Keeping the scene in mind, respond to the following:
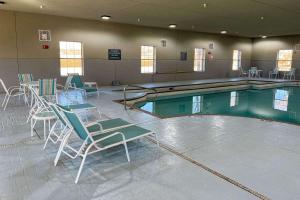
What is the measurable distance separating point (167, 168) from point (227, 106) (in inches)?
227

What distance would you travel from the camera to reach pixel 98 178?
7.59ft

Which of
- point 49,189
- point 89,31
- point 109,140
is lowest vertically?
point 49,189

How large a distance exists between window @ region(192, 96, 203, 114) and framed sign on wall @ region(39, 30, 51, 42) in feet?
19.3

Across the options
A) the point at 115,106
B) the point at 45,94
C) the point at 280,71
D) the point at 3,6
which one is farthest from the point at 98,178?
the point at 280,71

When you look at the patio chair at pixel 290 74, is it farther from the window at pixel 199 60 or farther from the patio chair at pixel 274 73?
the window at pixel 199 60

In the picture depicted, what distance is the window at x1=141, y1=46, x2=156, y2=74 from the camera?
11.4 m

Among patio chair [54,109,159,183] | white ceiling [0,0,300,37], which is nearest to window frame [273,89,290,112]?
white ceiling [0,0,300,37]

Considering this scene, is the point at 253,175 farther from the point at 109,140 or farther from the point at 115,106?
the point at 115,106

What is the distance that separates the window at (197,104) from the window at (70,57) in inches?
191

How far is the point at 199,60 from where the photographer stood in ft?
45.3

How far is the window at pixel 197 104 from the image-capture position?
6.93 meters

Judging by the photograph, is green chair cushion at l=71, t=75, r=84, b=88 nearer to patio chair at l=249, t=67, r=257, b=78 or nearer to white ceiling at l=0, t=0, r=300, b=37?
white ceiling at l=0, t=0, r=300, b=37

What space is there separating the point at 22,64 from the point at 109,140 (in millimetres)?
7146

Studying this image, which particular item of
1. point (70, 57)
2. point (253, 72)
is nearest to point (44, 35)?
point (70, 57)
